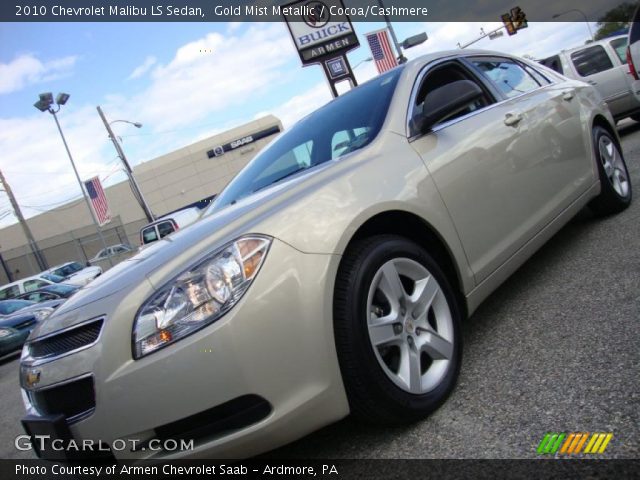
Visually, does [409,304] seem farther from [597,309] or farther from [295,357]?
[597,309]

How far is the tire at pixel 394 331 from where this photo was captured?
191cm

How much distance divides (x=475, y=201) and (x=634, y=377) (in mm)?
1091

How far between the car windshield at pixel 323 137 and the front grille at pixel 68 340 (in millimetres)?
1391

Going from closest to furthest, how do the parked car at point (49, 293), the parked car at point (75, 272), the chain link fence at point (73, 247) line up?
the parked car at point (49, 293), the parked car at point (75, 272), the chain link fence at point (73, 247)

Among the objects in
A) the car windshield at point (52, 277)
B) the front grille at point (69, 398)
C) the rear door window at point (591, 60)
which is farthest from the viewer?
the car windshield at point (52, 277)

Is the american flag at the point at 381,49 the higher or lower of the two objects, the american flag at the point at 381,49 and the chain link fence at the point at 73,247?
the higher

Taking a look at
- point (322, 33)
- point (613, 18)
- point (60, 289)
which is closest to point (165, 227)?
point (60, 289)

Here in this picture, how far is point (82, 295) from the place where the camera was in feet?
7.42

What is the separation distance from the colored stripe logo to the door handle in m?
1.96

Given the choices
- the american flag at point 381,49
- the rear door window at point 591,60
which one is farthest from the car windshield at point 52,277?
the rear door window at point 591,60

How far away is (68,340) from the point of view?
6.30 ft

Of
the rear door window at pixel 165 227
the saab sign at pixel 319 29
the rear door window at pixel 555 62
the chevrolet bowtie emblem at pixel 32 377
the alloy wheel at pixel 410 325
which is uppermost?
the saab sign at pixel 319 29

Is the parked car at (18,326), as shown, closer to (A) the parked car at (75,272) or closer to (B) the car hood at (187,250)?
(A) the parked car at (75,272)

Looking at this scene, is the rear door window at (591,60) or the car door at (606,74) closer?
the car door at (606,74)
